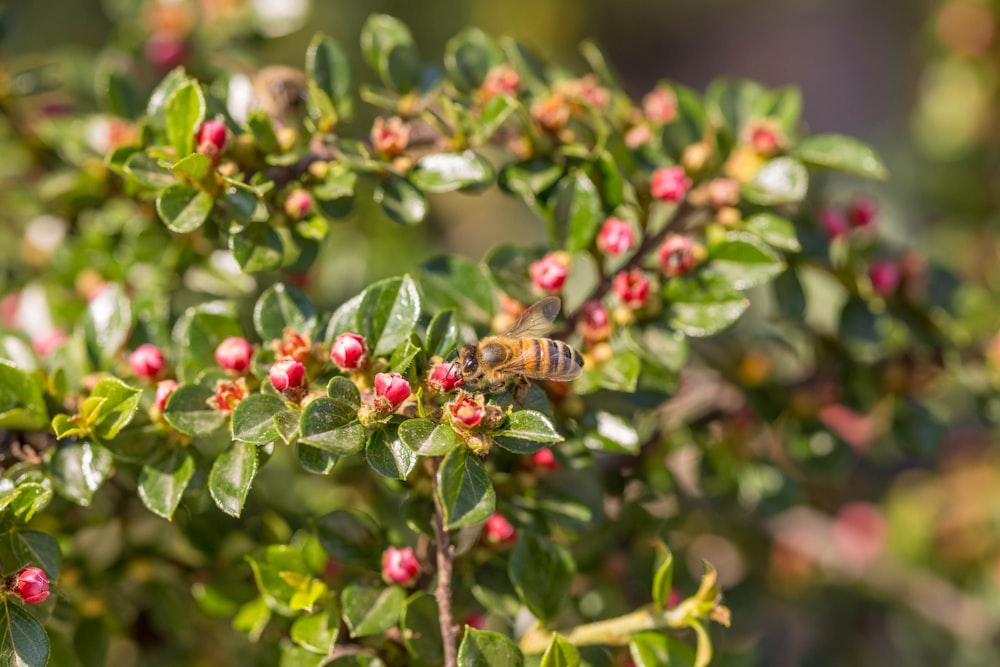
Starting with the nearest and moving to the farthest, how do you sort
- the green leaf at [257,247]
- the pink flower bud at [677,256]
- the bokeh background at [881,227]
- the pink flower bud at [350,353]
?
1. the pink flower bud at [350,353]
2. the green leaf at [257,247]
3. the pink flower bud at [677,256]
4. the bokeh background at [881,227]

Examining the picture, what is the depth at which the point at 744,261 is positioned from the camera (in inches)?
48.1

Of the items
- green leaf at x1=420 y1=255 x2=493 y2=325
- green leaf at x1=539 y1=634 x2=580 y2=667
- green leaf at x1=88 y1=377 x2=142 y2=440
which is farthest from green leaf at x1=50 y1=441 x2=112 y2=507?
green leaf at x1=539 y1=634 x2=580 y2=667

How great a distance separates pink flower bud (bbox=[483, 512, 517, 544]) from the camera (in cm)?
115

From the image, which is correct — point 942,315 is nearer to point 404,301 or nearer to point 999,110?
point 404,301

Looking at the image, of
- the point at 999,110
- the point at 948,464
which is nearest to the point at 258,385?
the point at 948,464

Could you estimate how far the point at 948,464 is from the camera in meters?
2.42

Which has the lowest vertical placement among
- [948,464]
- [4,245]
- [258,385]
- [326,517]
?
[948,464]

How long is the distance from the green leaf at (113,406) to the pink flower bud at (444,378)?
33 cm

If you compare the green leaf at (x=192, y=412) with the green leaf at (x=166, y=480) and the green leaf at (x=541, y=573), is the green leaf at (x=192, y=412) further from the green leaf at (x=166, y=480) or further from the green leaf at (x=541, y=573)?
the green leaf at (x=541, y=573)

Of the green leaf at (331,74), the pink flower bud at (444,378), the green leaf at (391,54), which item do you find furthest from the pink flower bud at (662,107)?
the pink flower bud at (444,378)

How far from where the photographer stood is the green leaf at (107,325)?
1229 millimetres

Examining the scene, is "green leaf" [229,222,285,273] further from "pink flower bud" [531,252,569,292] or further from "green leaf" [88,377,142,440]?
"pink flower bud" [531,252,569,292]

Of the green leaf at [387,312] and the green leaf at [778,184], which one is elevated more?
the green leaf at [778,184]

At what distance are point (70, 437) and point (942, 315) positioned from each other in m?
1.31
